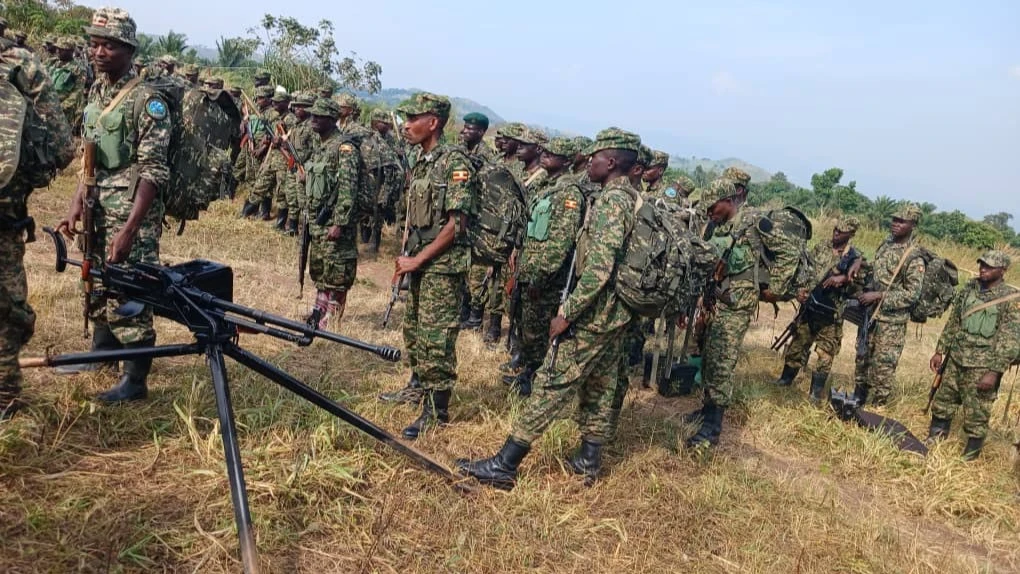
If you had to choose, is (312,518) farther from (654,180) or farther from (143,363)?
(654,180)

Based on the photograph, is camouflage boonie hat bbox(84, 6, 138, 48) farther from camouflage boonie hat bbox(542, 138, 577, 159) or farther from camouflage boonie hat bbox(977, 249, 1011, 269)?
camouflage boonie hat bbox(977, 249, 1011, 269)

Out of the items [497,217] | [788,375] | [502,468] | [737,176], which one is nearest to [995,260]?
[788,375]

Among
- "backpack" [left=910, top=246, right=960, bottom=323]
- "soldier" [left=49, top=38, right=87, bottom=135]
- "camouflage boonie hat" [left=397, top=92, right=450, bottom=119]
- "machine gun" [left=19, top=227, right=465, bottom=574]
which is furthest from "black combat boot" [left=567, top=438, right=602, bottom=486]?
"soldier" [left=49, top=38, right=87, bottom=135]

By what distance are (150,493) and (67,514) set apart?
1.13 ft

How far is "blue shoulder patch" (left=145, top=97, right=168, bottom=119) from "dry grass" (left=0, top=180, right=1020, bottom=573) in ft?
5.34

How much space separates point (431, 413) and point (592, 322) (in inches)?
55.3

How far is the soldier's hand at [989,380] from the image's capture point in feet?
18.9

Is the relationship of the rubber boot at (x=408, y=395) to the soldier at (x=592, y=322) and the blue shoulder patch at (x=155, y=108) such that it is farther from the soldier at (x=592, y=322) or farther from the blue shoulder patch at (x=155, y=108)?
the blue shoulder patch at (x=155, y=108)

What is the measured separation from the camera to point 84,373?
4.07 m

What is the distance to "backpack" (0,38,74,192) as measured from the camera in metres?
2.88

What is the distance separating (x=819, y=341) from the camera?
7270 mm

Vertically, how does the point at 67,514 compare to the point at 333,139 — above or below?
below

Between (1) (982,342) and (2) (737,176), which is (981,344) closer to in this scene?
(1) (982,342)

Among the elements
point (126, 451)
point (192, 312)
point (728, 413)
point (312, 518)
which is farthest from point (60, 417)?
point (728, 413)
